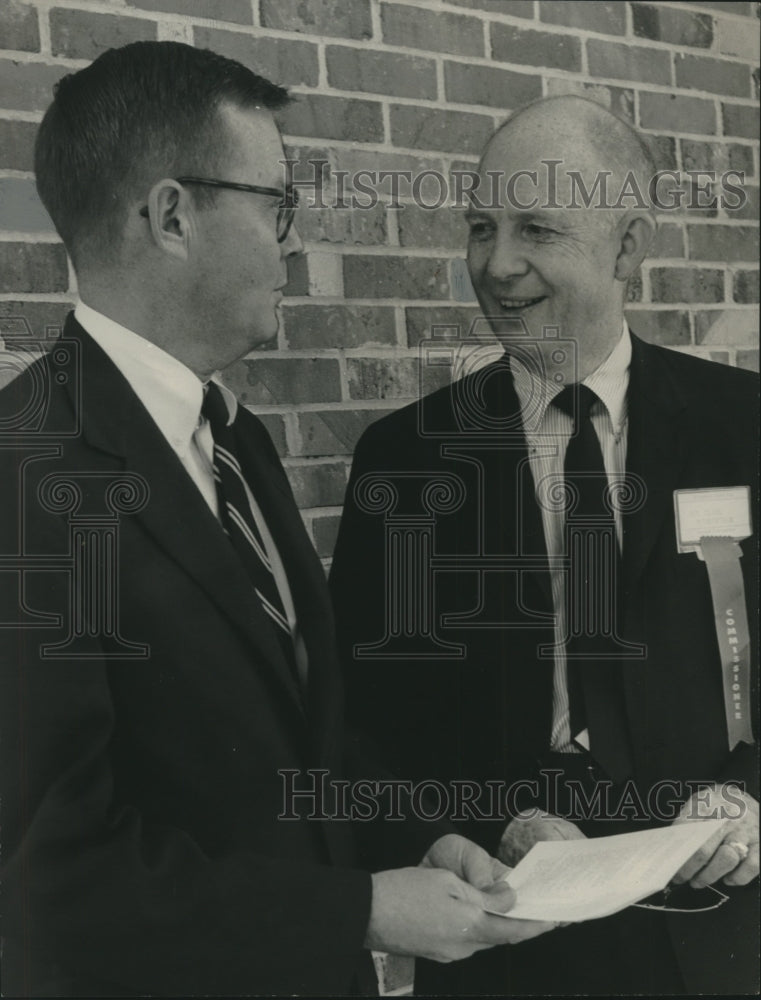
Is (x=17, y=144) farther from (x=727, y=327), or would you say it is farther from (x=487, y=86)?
(x=727, y=327)

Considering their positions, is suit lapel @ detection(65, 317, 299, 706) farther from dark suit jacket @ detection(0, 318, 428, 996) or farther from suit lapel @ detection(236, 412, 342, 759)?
suit lapel @ detection(236, 412, 342, 759)

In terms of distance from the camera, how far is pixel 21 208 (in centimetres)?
169

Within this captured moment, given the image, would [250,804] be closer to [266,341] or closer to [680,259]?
[266,341]

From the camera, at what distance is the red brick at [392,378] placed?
192 cm

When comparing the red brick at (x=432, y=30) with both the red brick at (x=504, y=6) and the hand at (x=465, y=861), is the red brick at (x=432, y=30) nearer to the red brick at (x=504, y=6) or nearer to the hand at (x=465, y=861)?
the red brick at (x=504, y=6)

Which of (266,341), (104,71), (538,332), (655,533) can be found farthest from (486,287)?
(104,71)

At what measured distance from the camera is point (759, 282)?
7.33ft

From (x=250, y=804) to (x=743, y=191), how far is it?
A: 1.42 meters

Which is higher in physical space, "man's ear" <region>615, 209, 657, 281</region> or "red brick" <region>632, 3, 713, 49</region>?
"red brick" <region>632, 3, 713, 49</region>

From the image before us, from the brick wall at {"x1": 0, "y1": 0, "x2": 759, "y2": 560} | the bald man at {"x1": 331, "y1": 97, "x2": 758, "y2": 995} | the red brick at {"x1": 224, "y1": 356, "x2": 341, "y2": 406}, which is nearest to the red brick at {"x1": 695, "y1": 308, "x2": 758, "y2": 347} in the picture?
the brick wall at {"x1": 0, "y1": 0, "x2": 759, "y2": 560}

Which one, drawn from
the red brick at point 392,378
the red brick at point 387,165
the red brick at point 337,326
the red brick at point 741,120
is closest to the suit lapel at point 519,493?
the red brick at point 392,378

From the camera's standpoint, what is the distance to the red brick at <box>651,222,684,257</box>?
6.89 ft

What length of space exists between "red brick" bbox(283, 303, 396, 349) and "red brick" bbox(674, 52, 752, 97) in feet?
2.50

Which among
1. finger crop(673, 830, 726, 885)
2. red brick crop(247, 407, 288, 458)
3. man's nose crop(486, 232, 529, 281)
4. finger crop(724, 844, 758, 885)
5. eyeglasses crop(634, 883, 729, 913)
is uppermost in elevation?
man's nose crop(486, 232, 529, 281)
